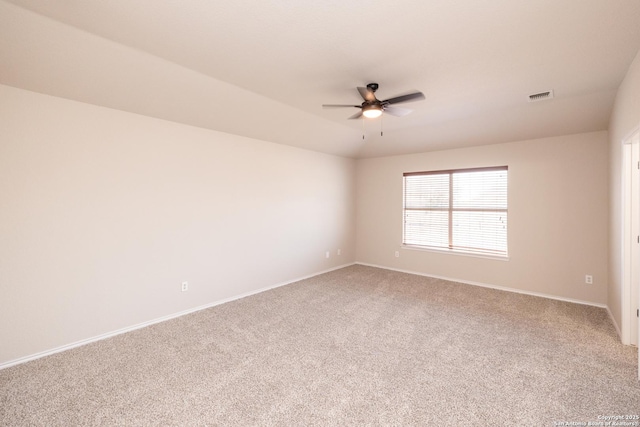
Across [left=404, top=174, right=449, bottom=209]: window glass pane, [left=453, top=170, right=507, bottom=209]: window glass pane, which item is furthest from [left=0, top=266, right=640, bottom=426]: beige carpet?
[left=404, top=174, right=449, bottom=209]: window glass pane

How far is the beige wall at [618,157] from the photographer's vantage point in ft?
8.03

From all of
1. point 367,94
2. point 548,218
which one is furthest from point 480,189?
point 367,94

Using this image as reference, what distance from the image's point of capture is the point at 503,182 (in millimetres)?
4785

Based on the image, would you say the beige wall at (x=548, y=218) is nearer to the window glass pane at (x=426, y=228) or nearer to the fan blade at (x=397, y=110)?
the window glass pane at (x=426, y=228)

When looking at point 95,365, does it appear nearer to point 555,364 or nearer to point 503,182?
point 555,364

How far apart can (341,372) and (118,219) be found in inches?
113

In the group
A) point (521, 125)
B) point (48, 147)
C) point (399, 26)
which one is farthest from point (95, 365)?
point (521, 125)

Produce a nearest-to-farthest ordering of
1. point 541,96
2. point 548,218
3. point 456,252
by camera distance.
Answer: point 541,96 < point 548,218 < point 456,252

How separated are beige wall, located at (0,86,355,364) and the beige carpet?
39 centimetres

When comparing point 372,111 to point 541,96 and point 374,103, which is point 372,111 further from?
point 541,96

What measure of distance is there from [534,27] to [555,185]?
314 centimetres

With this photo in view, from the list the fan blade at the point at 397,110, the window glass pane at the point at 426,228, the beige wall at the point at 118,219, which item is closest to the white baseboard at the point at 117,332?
the beige wall at the point at 118,219

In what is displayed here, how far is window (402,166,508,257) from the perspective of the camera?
487cm

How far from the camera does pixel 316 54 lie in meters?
2.44
